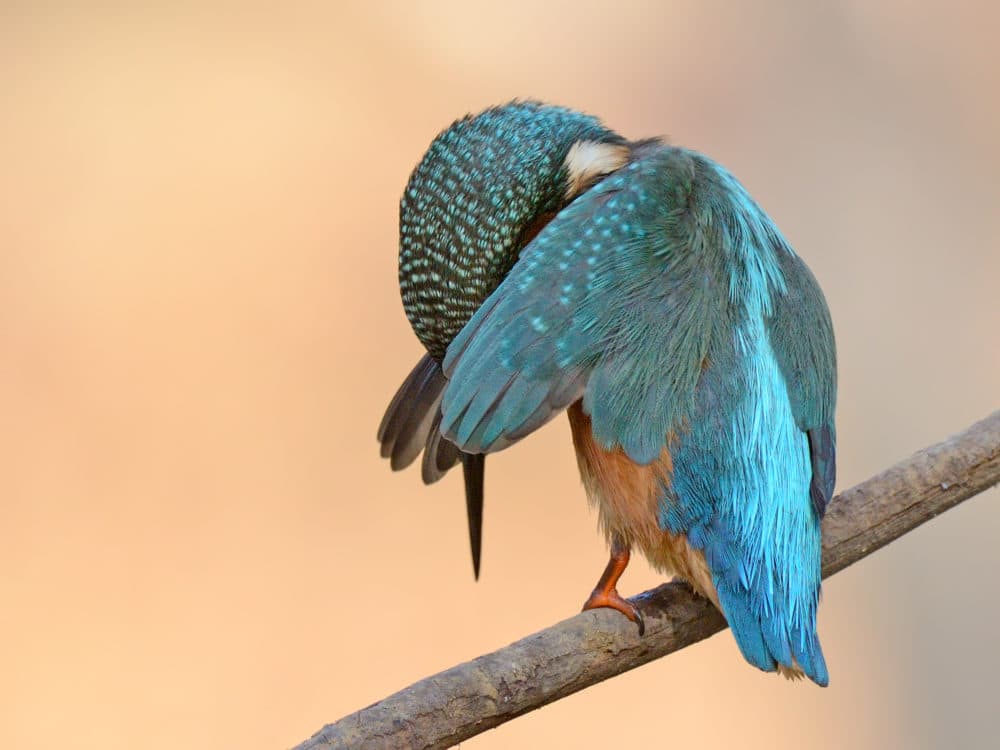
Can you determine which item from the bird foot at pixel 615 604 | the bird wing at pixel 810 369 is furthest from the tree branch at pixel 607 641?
the bird wing at pixel 810 369

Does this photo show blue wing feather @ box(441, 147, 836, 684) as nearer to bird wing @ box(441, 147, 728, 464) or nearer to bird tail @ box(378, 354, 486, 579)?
bird wing @ box(441, 147, 728, 464)

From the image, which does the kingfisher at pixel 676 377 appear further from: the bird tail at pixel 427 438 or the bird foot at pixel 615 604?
the bird tail at pixel 427 438

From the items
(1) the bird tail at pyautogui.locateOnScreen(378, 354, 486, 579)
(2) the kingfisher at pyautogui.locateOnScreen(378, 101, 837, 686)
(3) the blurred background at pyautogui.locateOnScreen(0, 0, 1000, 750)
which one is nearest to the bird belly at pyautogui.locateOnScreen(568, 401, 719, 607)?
(2) the kingfisher at pyautogui.locateOnScreen(378, 101, 837, 686)

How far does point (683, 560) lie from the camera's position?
1.49m

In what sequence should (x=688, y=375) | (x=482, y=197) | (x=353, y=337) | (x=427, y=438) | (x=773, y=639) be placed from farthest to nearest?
(x=353, y=337)
(x=427, y=438)
(x=482, y=197)
(x=688, y=375)
(x=773, y=639)

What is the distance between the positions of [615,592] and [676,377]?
27cm

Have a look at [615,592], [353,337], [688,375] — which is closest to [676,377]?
[688,375]

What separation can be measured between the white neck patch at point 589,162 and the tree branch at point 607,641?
1.76ft

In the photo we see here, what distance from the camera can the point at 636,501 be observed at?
1.50 meters

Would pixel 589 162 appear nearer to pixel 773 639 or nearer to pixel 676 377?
pixel 676 377

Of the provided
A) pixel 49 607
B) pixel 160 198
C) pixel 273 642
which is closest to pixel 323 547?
pixel 273 642

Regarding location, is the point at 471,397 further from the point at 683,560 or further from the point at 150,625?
the point at 150,625

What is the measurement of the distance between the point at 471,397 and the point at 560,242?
9.0 inches

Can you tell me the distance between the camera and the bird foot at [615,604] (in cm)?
149
